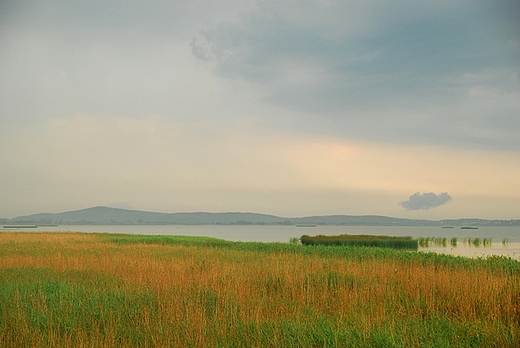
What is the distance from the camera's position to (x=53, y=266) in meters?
17.2

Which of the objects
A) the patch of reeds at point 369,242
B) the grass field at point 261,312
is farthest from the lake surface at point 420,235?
the grass field at point 261,312

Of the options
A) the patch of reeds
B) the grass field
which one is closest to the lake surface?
the patch of reeds

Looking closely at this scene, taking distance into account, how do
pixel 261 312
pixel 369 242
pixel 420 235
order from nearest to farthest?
1. pixel 261 312
2. pixel 369 242
3. pixel 420 235

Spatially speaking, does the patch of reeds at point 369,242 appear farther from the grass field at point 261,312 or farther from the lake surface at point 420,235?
the grass field at point 261,312

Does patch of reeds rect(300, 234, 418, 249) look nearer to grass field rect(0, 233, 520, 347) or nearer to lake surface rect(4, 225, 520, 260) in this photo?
lake surface rect(4, 225, 520, 260)

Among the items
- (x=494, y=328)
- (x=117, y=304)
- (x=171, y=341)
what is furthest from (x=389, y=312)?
(x=117, y=304)

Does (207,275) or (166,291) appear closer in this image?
(166,291)

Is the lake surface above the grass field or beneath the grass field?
beneath

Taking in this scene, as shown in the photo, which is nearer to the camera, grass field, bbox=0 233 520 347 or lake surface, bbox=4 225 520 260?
grass field, bbox=0 233 520 347

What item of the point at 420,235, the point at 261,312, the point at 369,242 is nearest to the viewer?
the point at 261,312

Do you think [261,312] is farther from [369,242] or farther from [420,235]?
[420,235]

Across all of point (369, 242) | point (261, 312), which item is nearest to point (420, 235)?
point (369, 242)

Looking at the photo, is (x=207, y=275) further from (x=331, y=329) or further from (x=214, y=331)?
(x=331, y=329)

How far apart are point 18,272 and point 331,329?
41.6 ft
